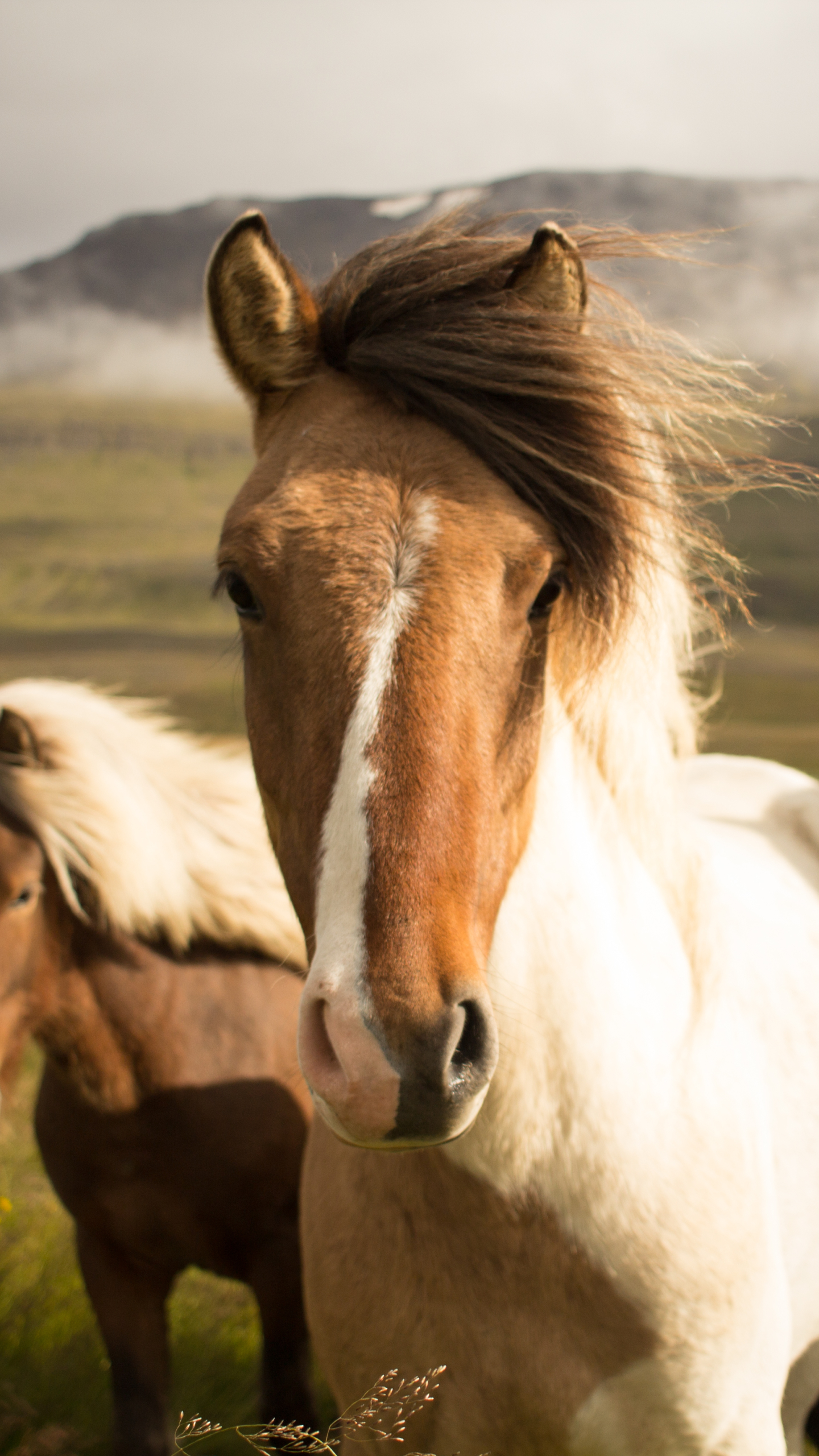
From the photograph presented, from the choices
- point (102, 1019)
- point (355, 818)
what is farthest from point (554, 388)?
point (102, 1019)

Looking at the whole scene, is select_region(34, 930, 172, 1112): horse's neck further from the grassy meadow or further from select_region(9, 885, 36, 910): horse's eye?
the grassy meadow

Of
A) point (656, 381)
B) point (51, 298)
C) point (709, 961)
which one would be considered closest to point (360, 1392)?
point (709, 961)

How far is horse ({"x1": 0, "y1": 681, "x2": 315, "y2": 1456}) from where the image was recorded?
2932 mm

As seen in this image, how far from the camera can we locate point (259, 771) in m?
1.62

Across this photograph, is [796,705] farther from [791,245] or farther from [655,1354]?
[655,1354]

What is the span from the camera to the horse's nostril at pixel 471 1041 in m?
1.17

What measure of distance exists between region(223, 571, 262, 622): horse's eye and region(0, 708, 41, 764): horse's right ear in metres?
1.69

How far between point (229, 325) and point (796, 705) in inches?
1147

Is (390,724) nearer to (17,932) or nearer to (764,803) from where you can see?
(17,932)

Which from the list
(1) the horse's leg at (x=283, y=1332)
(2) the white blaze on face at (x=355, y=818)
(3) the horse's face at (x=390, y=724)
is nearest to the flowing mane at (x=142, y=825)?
(1) the horse's leg at (x=283, y=1332)

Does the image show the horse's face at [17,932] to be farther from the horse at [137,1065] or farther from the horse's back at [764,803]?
the horse's back at [764,803]

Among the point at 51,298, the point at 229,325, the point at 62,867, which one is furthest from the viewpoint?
the point at 51,298

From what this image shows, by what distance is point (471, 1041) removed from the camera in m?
1.18

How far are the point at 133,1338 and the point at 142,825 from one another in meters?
1.56
